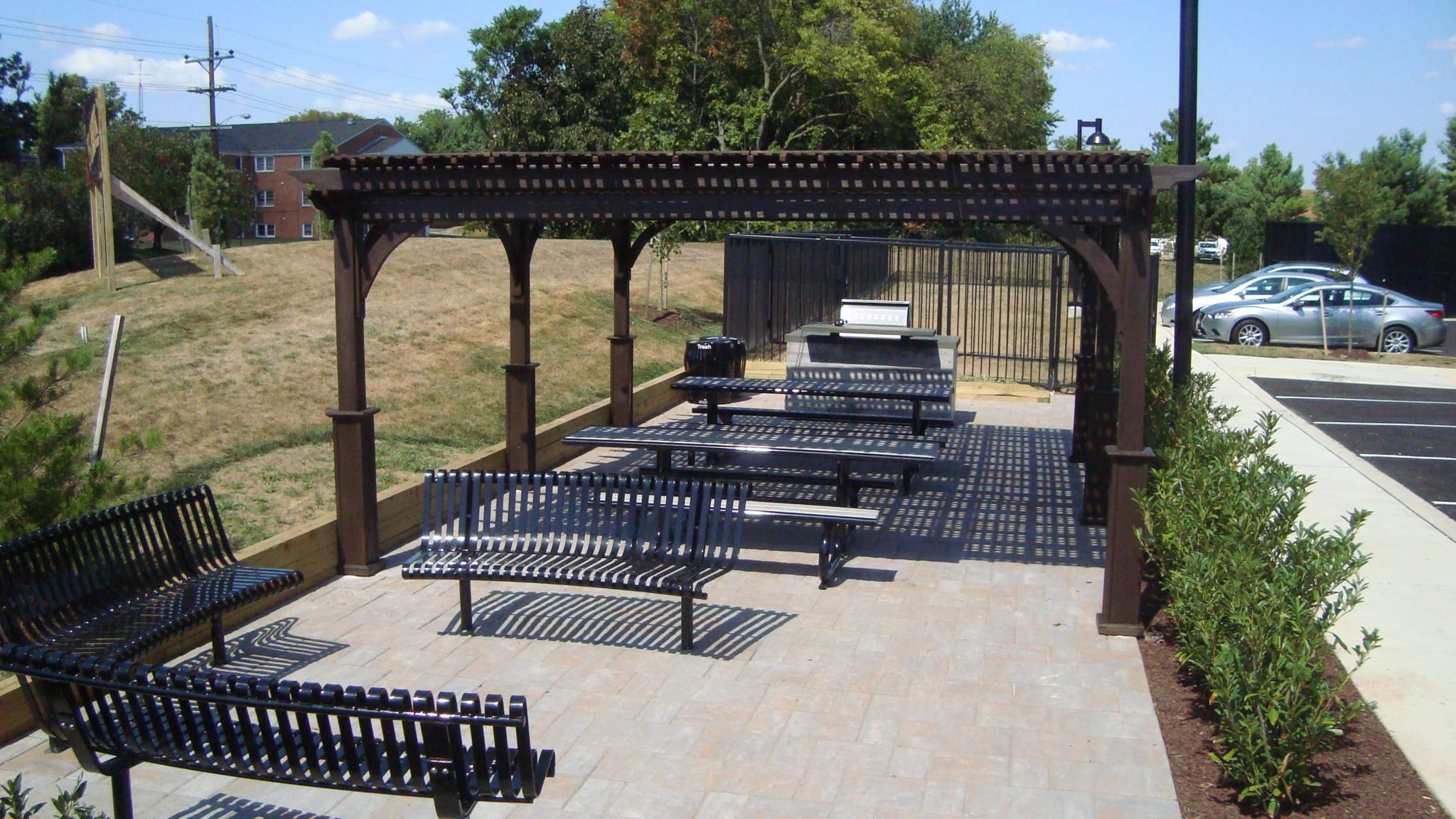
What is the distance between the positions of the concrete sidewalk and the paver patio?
1141mm

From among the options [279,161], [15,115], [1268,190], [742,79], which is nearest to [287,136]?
[279,161]

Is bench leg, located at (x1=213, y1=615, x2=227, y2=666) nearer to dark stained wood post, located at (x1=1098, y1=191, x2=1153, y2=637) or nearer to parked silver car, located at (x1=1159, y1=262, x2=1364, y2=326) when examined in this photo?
dark stained wood post, located at (x1=1098, y1=191, x2=1153, y2=637)

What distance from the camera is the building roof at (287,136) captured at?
67.6m

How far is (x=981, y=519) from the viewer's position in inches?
380

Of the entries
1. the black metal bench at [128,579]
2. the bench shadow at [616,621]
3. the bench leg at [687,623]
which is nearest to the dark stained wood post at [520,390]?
the bench shadow at [616,621]

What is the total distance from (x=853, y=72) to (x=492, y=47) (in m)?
14.3

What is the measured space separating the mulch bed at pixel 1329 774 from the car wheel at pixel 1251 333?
19658mm

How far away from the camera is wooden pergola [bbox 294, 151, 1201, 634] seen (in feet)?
22.4

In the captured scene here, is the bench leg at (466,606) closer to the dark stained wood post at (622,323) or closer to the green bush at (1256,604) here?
the green bush at (1256,604)

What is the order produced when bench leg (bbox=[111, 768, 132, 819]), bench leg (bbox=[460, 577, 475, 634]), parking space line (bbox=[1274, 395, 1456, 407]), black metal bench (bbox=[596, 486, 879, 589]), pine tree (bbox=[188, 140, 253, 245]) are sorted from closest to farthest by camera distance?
1. bench leg (bbox=[111, 768, 132, 819])
2. bench leg (bbox=[460, 577, 475, 634])
3. black metal bench (bbox=[596, 486, 879, 589])
4. parking space line (bbox=[1274, 395, 1456, 407])
5. pine tree (bbox=[188, 140, 253, 245])

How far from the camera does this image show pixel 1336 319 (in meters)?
23.2

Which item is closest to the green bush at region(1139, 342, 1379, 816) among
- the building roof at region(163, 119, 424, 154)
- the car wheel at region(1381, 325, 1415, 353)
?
the car wheel at region(1381, 325, 1415, 353)

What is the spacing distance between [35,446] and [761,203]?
4220mm

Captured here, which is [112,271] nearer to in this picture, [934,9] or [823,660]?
[823,660]
